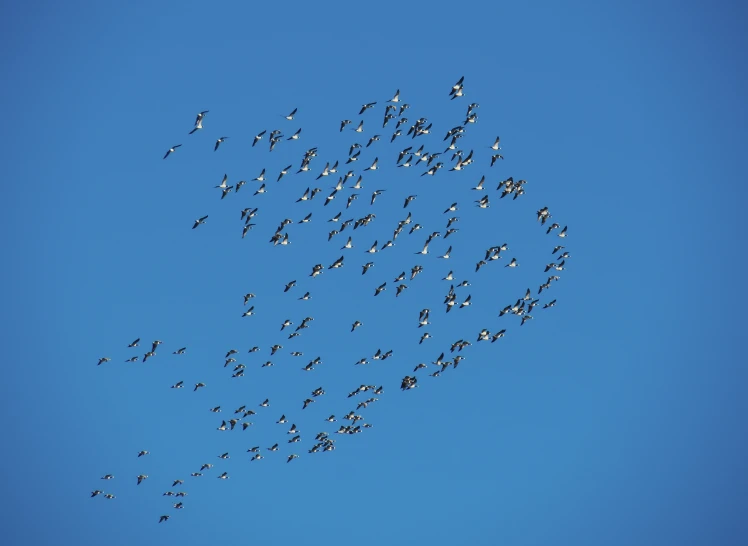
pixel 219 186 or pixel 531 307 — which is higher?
pixel 219 186

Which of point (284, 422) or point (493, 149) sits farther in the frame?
point (284, 422)

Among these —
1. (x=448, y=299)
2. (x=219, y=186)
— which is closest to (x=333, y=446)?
(x=448, y=299)

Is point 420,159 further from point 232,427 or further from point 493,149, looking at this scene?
point 232,427

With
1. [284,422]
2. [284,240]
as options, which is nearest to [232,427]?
[284,422]

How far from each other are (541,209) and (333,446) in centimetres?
2691

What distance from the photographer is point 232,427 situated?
11394cm

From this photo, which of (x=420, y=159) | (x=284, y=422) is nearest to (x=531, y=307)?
(x=420, y=159)

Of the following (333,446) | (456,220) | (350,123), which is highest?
(350,123)

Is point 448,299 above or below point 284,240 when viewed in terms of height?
below

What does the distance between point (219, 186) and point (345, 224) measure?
10861mm

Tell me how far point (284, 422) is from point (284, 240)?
17980 mm

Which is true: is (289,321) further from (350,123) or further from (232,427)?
(350,123)

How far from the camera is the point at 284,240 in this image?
10881 centimetres

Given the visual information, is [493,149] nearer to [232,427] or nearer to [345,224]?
[345,224]
